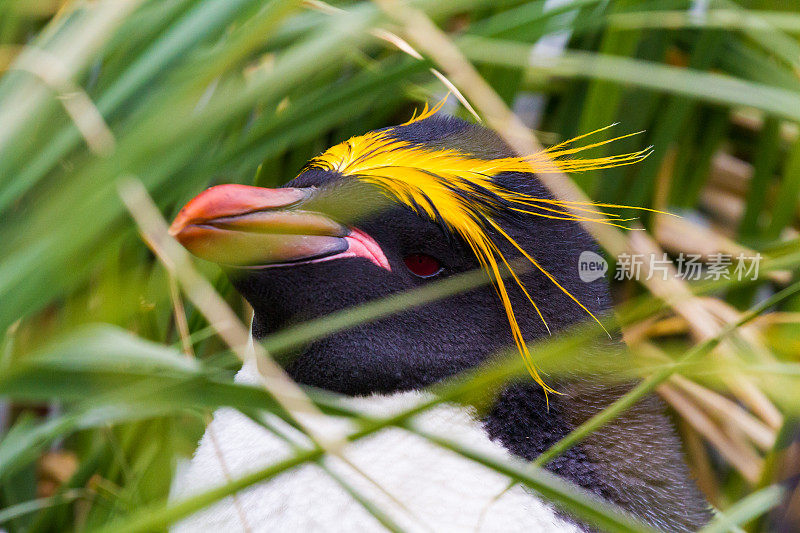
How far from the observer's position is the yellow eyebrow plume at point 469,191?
3.25ft

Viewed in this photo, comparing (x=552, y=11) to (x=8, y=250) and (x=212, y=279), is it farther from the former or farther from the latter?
(x=8, y=250)

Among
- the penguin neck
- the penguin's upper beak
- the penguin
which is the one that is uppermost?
the penguin's upper beak

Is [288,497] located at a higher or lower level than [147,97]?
lower

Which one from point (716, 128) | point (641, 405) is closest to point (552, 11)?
point (641, 405)

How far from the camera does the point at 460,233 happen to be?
100 centimetres

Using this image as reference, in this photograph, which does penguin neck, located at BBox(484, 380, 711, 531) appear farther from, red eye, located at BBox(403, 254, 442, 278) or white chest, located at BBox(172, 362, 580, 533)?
→ red eye, located at BBox(403, 254, 442, 278)

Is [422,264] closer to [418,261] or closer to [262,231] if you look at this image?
[418,261]

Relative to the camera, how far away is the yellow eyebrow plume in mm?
989

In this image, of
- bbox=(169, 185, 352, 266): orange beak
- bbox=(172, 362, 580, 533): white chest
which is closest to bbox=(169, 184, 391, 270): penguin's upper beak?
bbox=(169, 185, 352, 266): orange beak

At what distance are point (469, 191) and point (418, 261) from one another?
0.12 m

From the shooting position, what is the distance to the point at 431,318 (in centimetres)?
103

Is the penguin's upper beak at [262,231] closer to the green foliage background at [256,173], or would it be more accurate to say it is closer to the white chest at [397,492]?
the green foliage background at [256,173]

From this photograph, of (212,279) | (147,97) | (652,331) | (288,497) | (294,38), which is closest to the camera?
(147,97)

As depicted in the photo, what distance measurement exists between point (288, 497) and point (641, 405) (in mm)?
517
